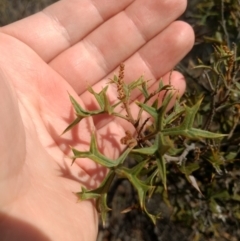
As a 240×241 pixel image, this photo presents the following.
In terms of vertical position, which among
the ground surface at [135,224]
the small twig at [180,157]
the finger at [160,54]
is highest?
the finger at [160,54]

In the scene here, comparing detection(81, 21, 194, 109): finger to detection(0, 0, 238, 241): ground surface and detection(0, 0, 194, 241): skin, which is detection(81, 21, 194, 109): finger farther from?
detection(0, 0, 238, 241): ground surface

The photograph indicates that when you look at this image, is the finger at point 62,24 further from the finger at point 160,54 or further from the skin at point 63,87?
the finger at point 160,54

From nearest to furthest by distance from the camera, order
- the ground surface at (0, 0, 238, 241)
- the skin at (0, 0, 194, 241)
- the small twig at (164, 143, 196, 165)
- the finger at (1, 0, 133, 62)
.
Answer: the skin at (0, 0, 194, 241)
the small twig at (164, 143, 196, 165)
the finger at (1, 0, 133, 62)
the ground surface at (0, 0, 238, 241)

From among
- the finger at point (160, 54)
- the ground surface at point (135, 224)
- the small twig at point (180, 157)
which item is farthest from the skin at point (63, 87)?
the ground surface at point (135, 224)

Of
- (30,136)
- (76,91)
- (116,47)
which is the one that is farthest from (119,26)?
(30,136)

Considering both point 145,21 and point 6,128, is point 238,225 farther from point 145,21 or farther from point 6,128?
point 6,128

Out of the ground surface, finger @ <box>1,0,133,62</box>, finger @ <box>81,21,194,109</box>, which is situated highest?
finger @ <box>1,0,133,62</box>

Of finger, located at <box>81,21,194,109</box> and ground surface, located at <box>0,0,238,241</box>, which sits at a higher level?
finger, located at <box>81,21,194,109</box>

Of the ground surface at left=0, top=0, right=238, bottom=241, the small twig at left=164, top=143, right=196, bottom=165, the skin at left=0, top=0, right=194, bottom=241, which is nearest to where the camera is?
the skin at left=0, top=0, right=194, bottom=241

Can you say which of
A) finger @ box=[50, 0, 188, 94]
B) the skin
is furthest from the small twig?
finger @ box=[50, 0, 188, 94]

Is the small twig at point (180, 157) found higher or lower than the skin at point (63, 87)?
lower
